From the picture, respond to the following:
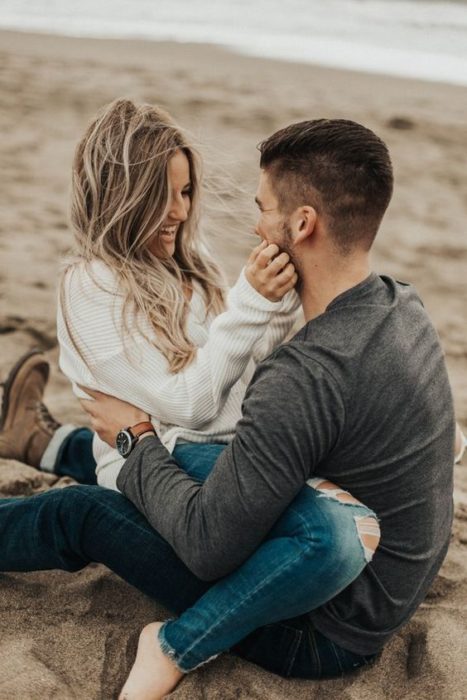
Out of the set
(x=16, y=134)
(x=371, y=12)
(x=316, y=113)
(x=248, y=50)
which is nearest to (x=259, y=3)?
(x=371, y=12)

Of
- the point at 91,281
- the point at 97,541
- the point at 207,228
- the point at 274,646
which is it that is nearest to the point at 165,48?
the point at 207,228

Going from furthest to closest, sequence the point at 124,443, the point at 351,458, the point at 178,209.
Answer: the point at 178,209
the point at 124,443
the point at 351,458

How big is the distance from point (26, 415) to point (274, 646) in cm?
153

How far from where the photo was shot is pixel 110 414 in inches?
107

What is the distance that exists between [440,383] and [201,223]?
4.01 feet

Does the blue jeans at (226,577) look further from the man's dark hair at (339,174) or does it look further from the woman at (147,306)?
the man's dark hair at (339,174)

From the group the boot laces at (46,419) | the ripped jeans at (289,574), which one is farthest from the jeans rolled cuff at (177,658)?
the boot laces at (46,419)

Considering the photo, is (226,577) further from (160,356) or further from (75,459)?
(75,459)

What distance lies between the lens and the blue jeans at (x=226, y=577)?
2232 millimetres

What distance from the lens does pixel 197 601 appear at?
7.92ft

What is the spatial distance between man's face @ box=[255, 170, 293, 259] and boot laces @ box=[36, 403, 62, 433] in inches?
57.8

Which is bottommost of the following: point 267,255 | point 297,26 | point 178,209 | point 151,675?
point 297,26

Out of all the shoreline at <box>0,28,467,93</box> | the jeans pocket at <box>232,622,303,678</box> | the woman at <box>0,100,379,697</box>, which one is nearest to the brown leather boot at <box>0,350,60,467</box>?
the woman at <box>0,100,379,697</box>

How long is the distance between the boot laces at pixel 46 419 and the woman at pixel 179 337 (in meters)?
0.72
